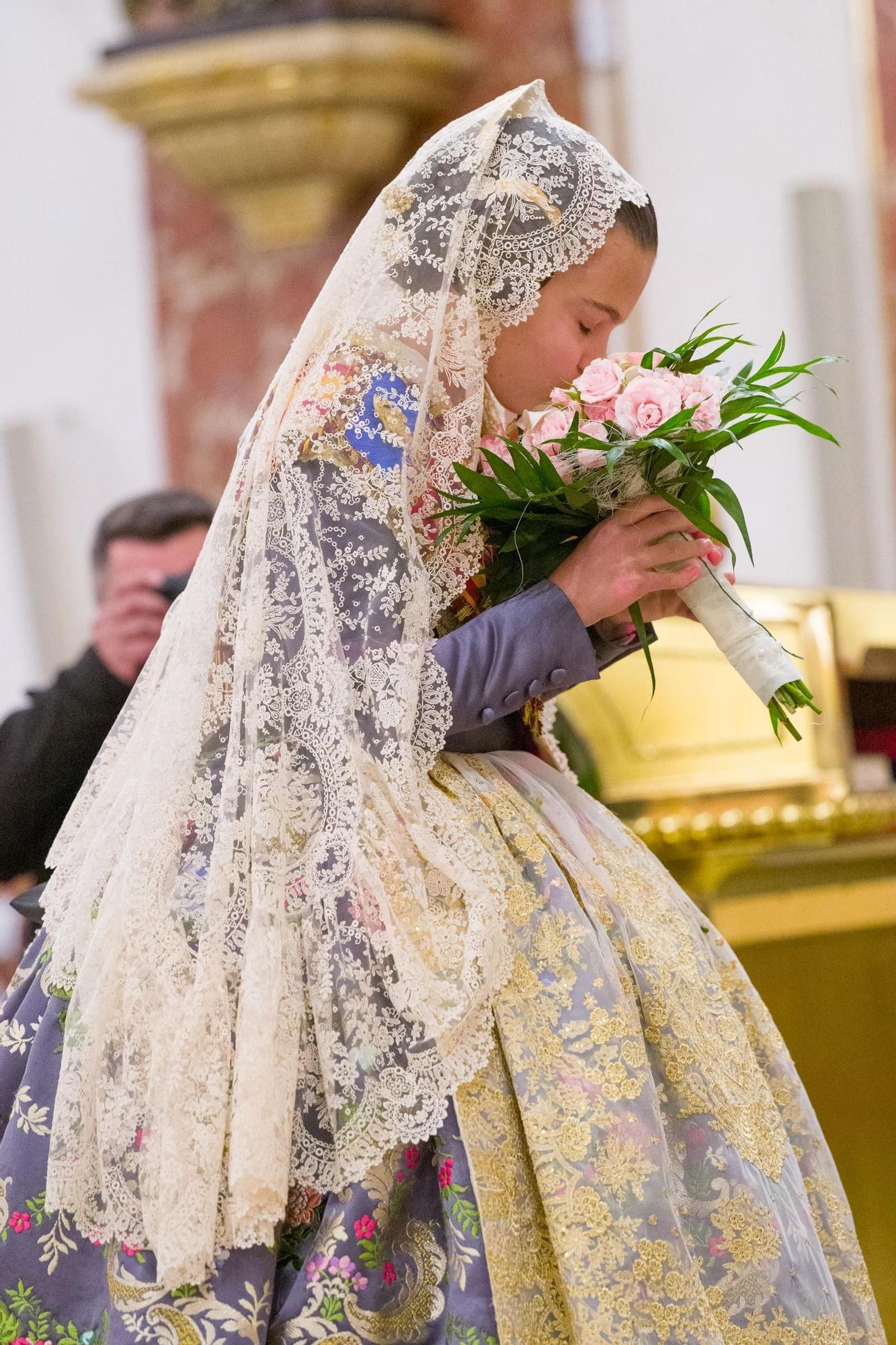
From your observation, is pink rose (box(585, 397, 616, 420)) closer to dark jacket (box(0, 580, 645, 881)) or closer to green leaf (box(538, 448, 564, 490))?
green leaf (box(538, 448, 564, 490))

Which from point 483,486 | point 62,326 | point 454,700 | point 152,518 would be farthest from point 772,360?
point 62,326

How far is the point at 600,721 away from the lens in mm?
2885

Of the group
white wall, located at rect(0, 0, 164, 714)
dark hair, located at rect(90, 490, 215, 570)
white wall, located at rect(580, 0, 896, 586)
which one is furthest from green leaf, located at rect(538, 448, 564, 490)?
white wall, located at rect(0, 0, 164, 714)

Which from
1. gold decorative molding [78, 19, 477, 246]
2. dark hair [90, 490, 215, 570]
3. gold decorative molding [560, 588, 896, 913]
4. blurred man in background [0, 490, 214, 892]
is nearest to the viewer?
blurred man in background [0, 490, 214, 892]

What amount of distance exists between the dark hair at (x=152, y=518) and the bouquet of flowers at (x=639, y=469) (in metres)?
1.30

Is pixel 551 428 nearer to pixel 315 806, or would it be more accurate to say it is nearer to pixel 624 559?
pixel 624 559

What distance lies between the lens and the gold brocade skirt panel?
145cm

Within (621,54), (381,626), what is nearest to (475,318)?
(381,626)

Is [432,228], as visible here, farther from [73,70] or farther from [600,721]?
[73,70]

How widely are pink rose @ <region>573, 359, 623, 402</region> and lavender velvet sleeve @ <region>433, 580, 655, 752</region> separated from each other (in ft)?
0.61

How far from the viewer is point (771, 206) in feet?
17.0

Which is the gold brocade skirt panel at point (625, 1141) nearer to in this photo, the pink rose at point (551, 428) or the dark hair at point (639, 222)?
the pink rose at point (551, 428)

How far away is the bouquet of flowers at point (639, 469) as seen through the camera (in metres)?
1.59

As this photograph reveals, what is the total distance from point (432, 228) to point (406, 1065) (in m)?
0.80
